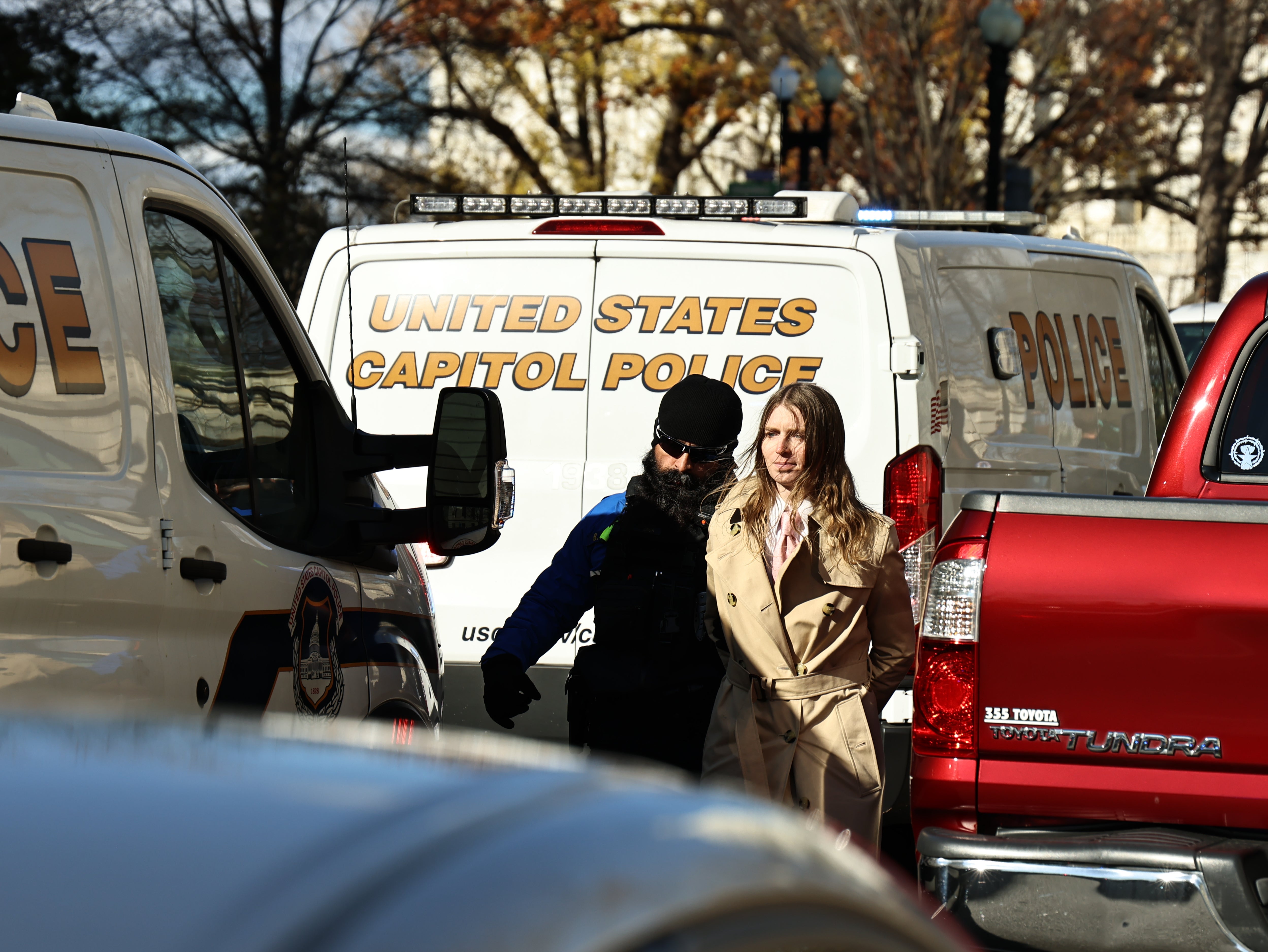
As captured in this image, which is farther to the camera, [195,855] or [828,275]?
[828,275]

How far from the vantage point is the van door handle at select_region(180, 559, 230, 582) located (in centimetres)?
312

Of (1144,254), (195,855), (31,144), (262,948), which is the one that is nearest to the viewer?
(262,948)

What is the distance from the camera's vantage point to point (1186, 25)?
2495 centimetres

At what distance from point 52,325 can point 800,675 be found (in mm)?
1990

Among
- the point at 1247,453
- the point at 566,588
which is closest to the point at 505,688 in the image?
the point at 566,588

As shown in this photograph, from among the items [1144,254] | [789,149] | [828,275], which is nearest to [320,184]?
[789,149]

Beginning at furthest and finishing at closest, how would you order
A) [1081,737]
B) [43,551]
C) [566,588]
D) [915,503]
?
[915,503]
[566,588]
[1081,737]
[43,551]

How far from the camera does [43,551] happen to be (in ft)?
9.12

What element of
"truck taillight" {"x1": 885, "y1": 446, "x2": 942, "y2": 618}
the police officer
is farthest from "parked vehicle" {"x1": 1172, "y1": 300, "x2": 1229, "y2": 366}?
the police officer

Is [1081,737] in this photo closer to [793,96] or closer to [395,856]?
[395,856]

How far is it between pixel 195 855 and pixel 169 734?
32 centimetres

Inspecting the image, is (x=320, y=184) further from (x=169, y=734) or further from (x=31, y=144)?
(x=169, y=734)

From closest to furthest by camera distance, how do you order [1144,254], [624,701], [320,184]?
[624,701]
[320,184]
[1144,254]

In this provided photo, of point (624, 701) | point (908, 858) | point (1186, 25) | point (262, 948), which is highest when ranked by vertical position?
point (1186, 25)
